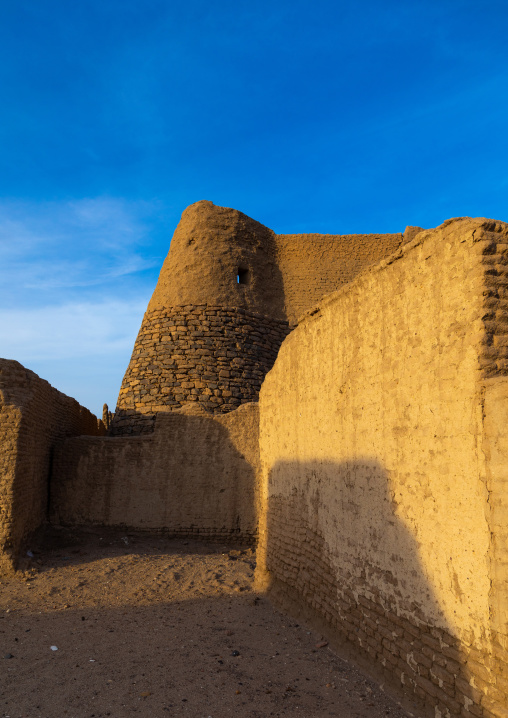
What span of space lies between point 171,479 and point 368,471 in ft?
19.3

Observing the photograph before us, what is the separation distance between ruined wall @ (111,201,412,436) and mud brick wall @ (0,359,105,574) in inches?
144

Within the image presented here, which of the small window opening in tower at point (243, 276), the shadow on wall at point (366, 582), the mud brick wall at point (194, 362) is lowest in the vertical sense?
→ the shadow on wall at point (366, 582)

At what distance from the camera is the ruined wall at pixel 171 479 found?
914 cm

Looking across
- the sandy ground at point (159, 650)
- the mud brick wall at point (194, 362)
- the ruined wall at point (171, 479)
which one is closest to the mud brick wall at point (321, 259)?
the mud brick wall at point (194, 362)

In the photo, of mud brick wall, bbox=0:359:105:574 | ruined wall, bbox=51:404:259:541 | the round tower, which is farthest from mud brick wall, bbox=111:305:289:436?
mud brick wall, bbox=0:359:105:574

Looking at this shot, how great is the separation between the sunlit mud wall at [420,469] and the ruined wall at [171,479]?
4028 millimetres

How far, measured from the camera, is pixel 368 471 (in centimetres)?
405

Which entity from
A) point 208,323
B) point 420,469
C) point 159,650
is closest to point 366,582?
point 420,469

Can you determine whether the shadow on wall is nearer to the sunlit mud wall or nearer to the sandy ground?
the sunlit mud wall

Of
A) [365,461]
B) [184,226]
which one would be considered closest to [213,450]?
[365,461]

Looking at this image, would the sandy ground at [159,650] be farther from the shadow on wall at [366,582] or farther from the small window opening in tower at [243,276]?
the small window opening in tower at [243,276]

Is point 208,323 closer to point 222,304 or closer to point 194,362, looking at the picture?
point 222,304

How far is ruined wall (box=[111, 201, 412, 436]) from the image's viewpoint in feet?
Answer: 43.7

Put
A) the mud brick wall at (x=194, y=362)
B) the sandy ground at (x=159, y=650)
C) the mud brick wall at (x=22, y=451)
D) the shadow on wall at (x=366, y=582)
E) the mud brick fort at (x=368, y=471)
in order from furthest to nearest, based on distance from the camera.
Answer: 1. the mud brick wall at (x=194, y=362)
2. the mud brick wall at (x=22, y=451)
3. the sandy ground at (x=159, y=650)
4. the shadow on wall at (x=366, y=582)
5. the mud brick fort at (x=368, y=471)
